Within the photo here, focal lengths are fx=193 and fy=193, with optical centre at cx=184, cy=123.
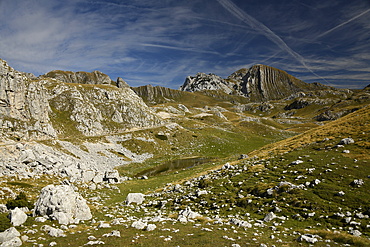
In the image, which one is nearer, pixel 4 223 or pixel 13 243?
pixel 13 243

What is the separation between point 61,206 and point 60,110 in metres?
119

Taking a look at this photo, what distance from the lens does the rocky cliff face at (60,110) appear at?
8262cm

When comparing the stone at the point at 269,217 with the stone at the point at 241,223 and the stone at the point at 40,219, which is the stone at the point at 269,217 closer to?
the stone at the point at 241,223

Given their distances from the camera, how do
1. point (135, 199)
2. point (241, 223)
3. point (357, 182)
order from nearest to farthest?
point (241, 223) → point (357, 182) → point (135, 199)

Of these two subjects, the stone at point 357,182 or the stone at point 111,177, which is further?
the stone at point 111,177

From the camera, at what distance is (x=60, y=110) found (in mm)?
119750

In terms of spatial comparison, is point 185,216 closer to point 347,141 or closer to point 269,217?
point 269,217

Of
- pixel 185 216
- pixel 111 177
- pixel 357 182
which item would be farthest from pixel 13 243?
pixel 111 177

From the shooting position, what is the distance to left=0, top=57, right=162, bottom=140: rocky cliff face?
8262 centimetres

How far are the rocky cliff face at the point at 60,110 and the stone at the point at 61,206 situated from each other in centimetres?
7137

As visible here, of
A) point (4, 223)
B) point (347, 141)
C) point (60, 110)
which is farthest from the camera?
point (60, 110)

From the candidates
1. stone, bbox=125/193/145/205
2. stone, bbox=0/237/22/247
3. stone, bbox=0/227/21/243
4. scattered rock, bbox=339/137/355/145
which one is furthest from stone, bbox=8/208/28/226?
scattered rock, bbox=339/137/355/145

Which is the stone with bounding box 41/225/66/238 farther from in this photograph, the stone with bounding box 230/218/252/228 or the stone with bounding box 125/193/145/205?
the stone with bounding box 125/193/145/205

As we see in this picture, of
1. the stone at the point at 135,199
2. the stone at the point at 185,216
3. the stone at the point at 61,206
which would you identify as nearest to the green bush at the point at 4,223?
the stone at the point at 61,206
